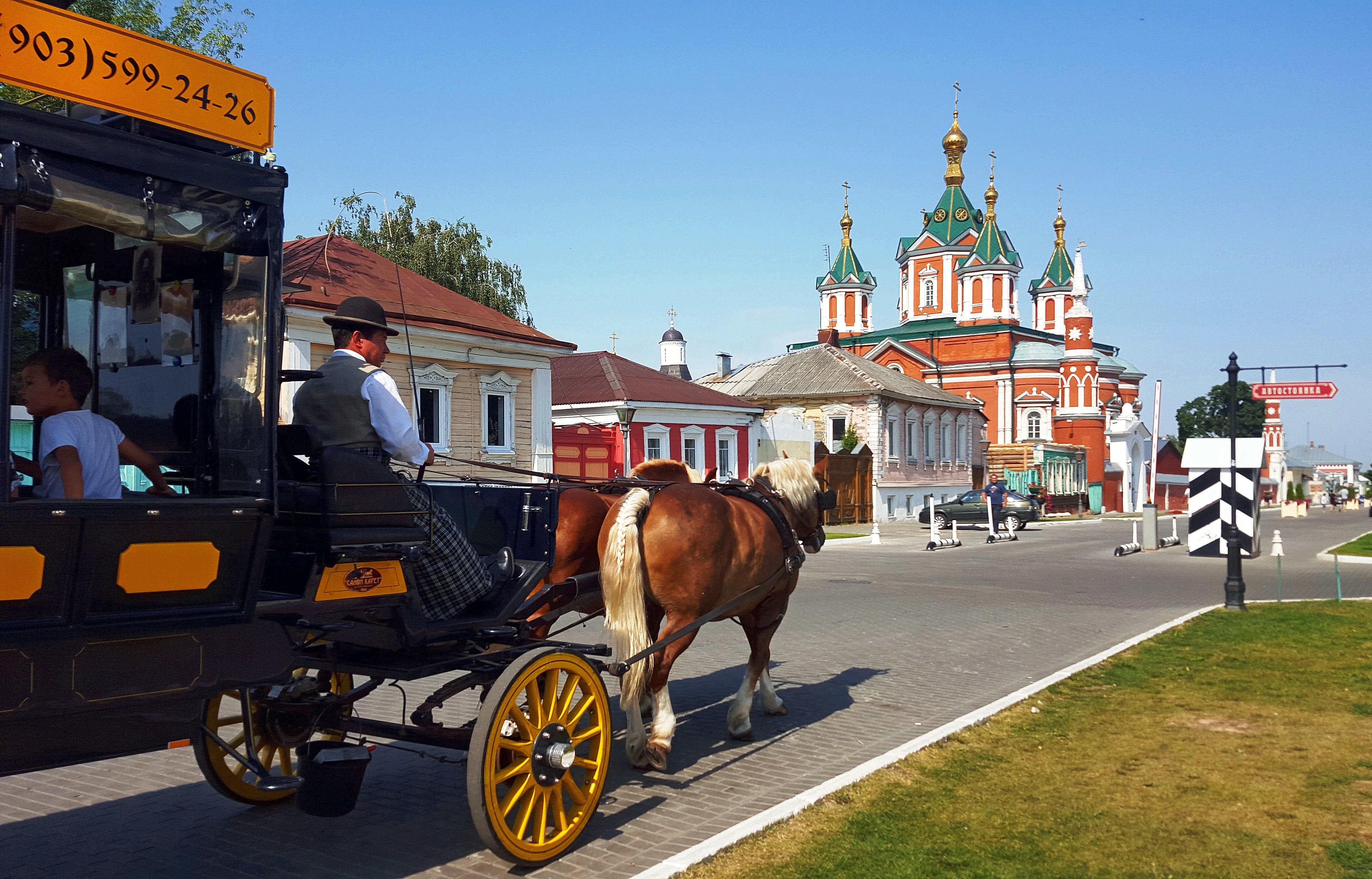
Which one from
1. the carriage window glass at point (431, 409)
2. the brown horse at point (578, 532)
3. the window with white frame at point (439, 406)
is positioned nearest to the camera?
the brown horse at point (578, 532)

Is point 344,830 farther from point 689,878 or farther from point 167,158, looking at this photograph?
point 167,158

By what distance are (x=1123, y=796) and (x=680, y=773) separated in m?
2.54

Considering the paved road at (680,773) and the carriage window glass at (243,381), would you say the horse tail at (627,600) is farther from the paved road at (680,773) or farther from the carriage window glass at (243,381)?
the carriage window glass at (243,381)

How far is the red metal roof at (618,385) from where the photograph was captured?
35.4m

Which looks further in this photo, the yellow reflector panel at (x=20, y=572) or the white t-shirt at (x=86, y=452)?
the white t-shirt at (x=86, y=452)

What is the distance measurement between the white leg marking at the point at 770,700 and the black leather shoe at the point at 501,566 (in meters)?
3.04

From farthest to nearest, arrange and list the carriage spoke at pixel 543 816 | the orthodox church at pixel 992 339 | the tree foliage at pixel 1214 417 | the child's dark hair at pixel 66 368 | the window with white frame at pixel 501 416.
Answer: the tree foliage at pixel 1214 417, the orthodox church at pixel 992 339, the window with white frame at pixel 501 416, the carriage spoke at pixel 543 816, the child's dark hair at pixel 66 368

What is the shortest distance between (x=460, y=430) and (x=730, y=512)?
63.0ft

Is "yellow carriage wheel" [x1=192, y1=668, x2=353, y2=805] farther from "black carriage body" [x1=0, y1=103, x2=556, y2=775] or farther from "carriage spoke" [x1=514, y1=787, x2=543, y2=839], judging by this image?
"black carriage body" [x1=0, y1=103, x2=556, y2=775]

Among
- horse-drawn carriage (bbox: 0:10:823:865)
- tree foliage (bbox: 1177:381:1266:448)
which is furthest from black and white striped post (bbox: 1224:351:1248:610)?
tree foliage (bbox: 1177:381:1266:448)

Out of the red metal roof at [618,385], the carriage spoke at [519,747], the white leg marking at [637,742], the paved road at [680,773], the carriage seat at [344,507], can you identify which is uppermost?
the red metal roof at [618,385]

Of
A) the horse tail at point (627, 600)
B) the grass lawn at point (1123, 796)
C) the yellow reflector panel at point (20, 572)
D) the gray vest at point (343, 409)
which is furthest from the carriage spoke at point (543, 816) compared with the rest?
the yellow reflector panel at point (20, 572)

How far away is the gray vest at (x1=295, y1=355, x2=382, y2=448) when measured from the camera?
14.7 feet

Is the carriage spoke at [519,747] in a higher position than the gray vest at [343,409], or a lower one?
lower
